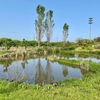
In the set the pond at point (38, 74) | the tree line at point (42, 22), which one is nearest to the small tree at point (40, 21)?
the tree line at point (42, 22)

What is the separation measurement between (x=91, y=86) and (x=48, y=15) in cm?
3385

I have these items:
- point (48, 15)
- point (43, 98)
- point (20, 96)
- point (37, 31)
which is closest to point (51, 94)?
point (43, 98)

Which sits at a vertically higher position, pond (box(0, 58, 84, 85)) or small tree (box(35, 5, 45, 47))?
small tree (box(35, 5, 45, 47))

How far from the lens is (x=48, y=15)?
1484 inches

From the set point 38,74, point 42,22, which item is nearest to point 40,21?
point 42,22

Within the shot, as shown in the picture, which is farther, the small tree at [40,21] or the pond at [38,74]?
the small tree at [40,21]

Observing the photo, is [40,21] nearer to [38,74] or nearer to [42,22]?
[42,22]

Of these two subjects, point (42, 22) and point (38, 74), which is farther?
point (42, 22)

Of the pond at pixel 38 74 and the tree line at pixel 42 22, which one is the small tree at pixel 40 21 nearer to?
the tree line at pixel 42 22

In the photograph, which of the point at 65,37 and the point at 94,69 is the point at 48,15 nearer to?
the point at 65,37

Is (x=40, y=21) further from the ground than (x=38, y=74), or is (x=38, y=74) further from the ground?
(x=40, y=21)

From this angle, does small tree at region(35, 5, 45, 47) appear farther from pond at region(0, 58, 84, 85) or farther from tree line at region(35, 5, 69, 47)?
pond at region(0, 58, 84, 85)

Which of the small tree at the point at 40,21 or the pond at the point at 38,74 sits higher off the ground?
the small tree at the point at 40,21

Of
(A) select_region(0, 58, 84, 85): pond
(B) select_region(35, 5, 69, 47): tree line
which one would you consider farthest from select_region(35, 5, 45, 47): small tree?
(A) select_region(0, 58, 84, 85): pond
